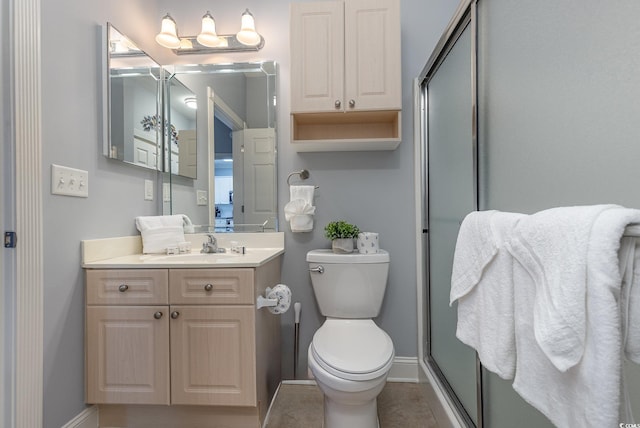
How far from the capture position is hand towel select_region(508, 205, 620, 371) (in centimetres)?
47

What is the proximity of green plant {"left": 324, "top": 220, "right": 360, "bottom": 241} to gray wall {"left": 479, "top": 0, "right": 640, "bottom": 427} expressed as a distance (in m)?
0.77

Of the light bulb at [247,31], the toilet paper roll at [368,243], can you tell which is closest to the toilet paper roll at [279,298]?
the toilet paper roll at [368,243]

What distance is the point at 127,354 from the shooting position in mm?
1220

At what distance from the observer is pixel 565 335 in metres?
0.47

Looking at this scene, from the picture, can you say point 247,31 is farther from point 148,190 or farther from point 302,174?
point 148,190

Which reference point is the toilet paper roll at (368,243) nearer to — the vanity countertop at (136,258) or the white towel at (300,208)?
the white towel at (300,208)

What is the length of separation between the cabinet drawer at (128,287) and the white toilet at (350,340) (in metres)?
0.69

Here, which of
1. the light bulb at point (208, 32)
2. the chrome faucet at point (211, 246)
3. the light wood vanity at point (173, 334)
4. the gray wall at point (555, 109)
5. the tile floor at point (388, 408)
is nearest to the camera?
the gray wall at point (555, 109)

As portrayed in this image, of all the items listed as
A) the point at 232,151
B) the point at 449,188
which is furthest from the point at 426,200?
the point at 232,151

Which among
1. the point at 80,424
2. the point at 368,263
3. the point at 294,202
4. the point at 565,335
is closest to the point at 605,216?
the point at 565,335

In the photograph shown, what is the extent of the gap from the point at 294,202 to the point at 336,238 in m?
0.32

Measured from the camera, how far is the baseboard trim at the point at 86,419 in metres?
1.19

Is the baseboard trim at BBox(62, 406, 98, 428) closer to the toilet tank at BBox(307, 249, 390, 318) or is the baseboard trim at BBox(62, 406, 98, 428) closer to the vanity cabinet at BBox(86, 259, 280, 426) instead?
the vanity cabinet at BBox(86, 259, 280, 426)

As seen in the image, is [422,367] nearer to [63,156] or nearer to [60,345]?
[60,345]
